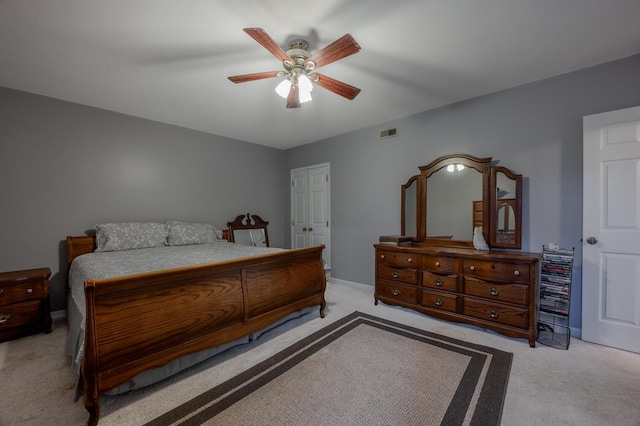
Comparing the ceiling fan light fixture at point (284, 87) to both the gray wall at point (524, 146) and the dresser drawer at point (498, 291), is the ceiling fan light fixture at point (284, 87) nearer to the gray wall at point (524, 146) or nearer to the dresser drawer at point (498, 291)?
the gray wall at point (524, 146)

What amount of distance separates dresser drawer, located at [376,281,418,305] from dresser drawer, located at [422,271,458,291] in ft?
0.55

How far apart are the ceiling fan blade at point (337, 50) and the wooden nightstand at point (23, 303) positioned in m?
3.36

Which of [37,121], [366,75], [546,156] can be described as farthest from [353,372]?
[37,121]

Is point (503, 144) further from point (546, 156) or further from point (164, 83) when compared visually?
point (164, 83)

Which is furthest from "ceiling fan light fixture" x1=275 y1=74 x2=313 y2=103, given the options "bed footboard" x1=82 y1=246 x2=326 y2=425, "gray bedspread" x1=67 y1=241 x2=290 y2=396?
"gray bedspread" x1=67 y1=241 x2=290 y2=396

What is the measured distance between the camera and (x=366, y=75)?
2582 mm

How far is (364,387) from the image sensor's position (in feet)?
5.96

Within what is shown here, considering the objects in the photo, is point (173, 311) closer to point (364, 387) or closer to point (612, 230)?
point (364, 387)

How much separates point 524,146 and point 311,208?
3.24 meters

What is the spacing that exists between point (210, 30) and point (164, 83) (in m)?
1.11

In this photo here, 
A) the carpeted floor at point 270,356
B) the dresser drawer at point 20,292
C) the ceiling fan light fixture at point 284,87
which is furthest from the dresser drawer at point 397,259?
the dresser drawer at point 20,292

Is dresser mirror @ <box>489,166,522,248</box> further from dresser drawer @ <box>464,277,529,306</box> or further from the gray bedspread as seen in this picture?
the gray bedspread

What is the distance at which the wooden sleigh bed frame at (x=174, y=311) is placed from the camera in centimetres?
151

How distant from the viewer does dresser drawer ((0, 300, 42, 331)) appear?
2.47 meters
